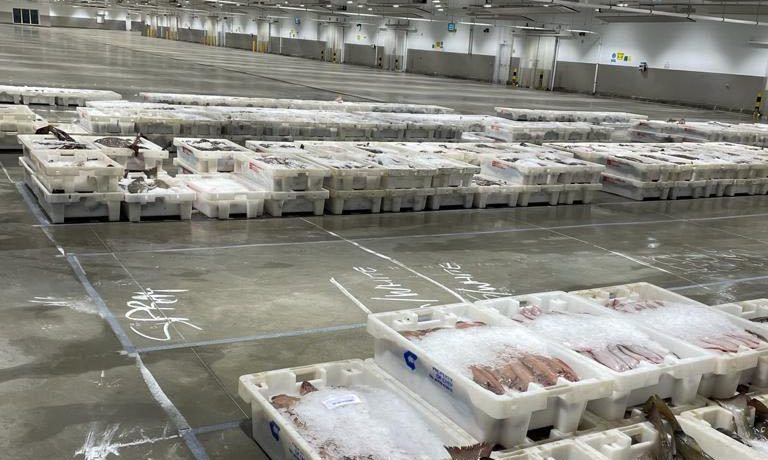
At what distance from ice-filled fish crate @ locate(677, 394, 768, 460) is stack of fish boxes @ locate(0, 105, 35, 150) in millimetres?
9669

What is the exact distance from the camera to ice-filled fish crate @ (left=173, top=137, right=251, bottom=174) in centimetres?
855

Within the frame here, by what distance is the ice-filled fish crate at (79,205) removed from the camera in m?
6.64

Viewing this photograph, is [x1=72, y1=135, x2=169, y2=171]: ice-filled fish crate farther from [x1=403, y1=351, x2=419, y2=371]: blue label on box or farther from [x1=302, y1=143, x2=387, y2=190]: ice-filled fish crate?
[x1=403, y1=351, x2=419, y2=371]: blue label on box

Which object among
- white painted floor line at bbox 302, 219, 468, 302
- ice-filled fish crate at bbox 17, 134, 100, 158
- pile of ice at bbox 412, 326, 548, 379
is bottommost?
white painted floor line at bbox 302, 219, 468, 302

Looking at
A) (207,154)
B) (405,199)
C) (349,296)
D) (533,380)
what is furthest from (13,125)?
(533,380)

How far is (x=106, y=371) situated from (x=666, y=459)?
9.33ft

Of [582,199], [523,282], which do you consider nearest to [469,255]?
[523,282]

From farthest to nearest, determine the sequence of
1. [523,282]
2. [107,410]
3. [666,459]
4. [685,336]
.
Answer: [523,282], [685,336], [107,410], [666,459]

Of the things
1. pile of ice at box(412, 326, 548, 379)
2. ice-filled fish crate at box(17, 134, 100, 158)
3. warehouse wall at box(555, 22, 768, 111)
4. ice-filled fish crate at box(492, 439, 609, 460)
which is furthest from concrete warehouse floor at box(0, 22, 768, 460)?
warehouse wall at box(555, 22, 768, 111)

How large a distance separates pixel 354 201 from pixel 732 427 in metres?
5.51

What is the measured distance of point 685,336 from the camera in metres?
3.80

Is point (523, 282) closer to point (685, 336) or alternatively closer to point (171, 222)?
point (685, 336)

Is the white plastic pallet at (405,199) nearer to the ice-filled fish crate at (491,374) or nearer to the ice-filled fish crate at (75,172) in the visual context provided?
the ice-filled fish crate at (75,172)

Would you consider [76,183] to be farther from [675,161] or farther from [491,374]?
[675,161]
